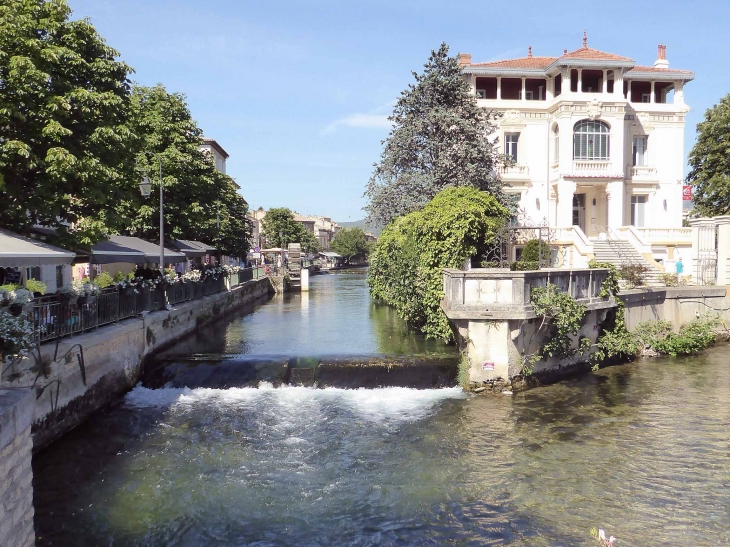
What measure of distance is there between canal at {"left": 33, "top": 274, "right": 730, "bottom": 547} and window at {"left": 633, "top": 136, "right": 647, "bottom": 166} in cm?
2365

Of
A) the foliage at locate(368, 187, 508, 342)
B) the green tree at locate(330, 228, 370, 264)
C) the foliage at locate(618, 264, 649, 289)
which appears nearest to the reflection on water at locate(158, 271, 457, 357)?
the foliage at locate(368, 187, 508, 342)

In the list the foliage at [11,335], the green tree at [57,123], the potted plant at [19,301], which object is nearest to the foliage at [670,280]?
the green tree at [57,123]

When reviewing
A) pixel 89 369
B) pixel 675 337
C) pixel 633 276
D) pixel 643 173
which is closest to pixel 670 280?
pixel 633 276

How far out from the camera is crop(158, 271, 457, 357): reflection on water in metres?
20.0

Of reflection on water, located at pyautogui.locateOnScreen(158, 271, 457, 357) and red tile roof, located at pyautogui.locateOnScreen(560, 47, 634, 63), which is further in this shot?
red tile roof, located at pyautogui.locateOnScreen(560, 47, 634, 63)

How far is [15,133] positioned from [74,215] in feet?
8.49

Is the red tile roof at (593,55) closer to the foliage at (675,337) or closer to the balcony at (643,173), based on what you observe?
the balcony at (643,173)

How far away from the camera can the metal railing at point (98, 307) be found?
12.3 m

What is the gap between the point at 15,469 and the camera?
673 centimetres

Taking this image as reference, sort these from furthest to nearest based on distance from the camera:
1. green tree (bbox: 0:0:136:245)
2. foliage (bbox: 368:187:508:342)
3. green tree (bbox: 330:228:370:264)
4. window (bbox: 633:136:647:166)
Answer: green tree (bbox: 330:228:370:264), window (bbox: 633:136:647:166), foliage (bbox: 368:187:508:342), green tree (bbox: 0:0:136:245)

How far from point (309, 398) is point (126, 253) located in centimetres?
864

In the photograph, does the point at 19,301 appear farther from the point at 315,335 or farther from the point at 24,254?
the point at 315,335

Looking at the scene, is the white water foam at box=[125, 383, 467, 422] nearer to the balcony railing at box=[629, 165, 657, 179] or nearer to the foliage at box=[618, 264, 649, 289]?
the foliage at box=[618, 264, 649, 289]

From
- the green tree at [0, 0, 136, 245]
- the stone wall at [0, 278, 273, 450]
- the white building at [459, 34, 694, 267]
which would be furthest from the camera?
the white building at [459, 34, 694, 267]
